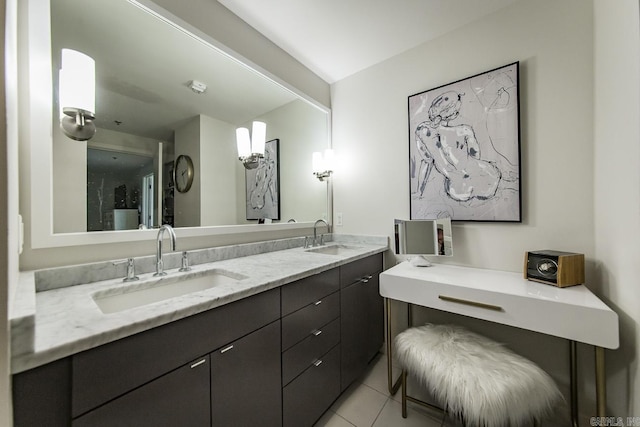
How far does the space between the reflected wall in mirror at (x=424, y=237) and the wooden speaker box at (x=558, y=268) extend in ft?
1.39

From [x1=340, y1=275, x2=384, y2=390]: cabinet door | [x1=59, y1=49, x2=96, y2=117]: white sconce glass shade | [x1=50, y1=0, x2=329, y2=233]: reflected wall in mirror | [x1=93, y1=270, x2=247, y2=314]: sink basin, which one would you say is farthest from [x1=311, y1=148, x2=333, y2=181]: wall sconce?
[x1=59, y1=49, x2=96, y2=117]: white sconce glass shade

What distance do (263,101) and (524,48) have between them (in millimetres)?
1726

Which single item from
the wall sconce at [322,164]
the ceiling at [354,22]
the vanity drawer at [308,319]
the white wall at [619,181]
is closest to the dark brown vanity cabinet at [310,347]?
the vanity drawer at [308,319]

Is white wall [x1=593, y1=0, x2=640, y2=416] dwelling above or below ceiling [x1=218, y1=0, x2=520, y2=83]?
below

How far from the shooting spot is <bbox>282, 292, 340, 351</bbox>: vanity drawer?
1074 mm

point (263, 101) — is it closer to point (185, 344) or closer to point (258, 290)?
point (258, 290)

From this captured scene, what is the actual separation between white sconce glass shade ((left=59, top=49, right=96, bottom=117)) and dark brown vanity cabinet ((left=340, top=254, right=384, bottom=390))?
1.48 m

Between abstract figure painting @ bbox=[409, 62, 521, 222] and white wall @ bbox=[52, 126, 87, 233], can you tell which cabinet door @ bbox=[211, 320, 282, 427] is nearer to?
white wall @ bbox=[52, 126, 87, 233]

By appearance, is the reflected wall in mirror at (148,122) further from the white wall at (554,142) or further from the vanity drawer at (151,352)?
the white wall at (554,142)

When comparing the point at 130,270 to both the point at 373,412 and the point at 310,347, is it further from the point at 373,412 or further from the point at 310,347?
the point at 373,412

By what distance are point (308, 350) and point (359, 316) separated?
55cm

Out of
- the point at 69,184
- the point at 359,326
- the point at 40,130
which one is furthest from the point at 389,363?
the point at 40,130

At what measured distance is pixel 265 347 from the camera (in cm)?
97

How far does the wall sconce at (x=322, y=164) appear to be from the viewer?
7.13 ft
